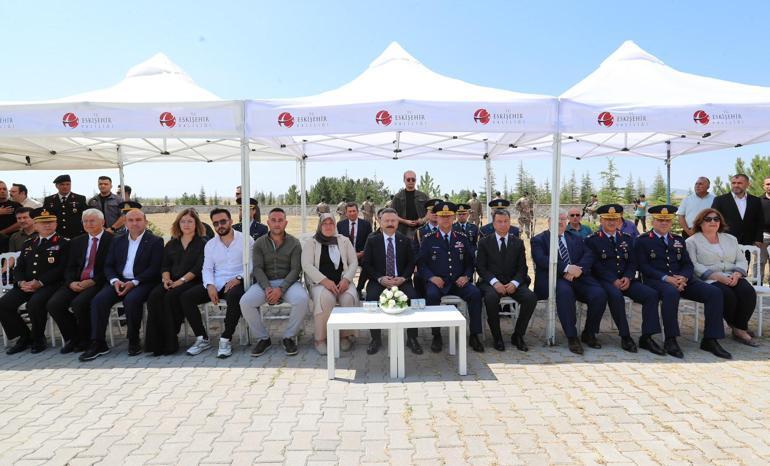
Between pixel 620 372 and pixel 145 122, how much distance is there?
16.6ft

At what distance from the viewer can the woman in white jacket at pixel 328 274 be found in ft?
16.2

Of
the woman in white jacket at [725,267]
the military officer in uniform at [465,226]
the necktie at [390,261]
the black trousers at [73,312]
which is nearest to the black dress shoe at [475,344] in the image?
the necktie at [390,261]

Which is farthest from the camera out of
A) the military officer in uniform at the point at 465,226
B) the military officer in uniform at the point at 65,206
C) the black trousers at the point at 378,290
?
the military officer in uniform at the point at 65,206

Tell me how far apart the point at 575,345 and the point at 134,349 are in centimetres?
437

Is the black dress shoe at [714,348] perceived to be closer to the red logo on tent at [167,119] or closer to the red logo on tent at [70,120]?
the red logo on tent at [167,119]

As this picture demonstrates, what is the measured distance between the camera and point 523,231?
17.6 m

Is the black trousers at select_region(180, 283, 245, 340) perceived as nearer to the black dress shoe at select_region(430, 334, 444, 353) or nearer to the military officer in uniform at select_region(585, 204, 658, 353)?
the black dress shoe at select_region(430, 334, 444, 353)

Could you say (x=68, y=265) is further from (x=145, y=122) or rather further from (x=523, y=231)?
(x=523, y=231)

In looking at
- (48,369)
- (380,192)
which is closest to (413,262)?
(48,369)

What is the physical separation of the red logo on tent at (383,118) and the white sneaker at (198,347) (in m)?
2.84

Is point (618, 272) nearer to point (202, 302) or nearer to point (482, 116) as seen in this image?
point (482, 116)

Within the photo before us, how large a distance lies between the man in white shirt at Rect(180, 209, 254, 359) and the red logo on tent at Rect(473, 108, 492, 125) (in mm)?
2655

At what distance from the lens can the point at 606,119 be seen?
4871mm

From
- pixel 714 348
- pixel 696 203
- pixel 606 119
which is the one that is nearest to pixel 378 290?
pixel 606 119
